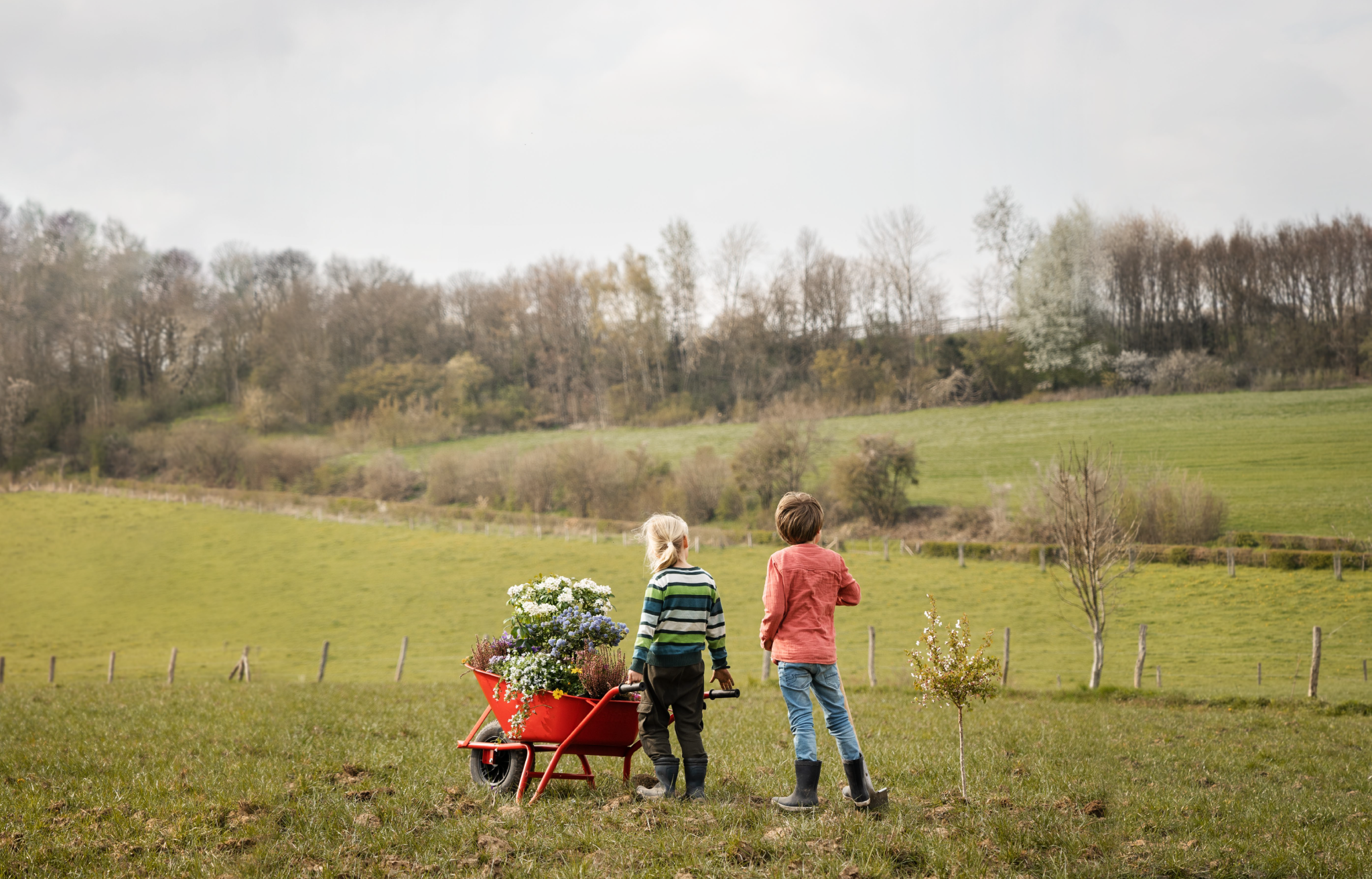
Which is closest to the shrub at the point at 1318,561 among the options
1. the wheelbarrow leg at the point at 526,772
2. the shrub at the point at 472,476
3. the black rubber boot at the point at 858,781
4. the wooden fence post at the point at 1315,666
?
the wooden fence post at the point at 1315,666

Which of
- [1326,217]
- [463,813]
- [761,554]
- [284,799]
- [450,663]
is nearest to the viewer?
[463,813]

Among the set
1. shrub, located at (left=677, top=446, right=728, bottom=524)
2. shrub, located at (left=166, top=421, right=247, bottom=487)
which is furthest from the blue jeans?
shrub, located at (left=166, top=421, right=247, bottom=487)

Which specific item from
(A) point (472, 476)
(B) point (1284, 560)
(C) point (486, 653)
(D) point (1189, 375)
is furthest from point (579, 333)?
(C) point (486, 653)

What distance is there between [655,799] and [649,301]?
178 ft

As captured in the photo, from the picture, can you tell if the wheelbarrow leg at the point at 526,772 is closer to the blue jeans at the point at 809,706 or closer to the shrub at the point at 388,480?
the blue jeans at the point at 809,706

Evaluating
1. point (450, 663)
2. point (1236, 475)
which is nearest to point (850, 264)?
point (1236, 475)

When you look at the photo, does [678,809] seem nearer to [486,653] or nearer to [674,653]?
[674,653]

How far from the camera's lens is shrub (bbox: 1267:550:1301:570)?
21.9 m

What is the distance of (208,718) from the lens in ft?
29.2

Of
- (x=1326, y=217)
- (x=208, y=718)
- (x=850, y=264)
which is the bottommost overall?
(x=208, y=718)

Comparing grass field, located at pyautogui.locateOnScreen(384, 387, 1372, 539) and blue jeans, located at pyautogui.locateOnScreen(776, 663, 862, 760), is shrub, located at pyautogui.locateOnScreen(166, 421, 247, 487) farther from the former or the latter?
blue jeans, located at pyautogui.locateOnScreen(776, 663, 862, 760)

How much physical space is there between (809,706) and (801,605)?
55 cm

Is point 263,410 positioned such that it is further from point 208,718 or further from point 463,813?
point 463,813

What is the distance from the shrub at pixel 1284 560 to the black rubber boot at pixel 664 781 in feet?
76.5
